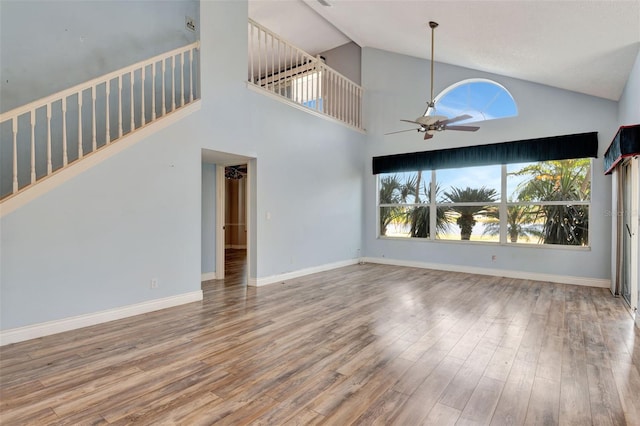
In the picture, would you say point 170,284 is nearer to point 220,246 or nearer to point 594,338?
point 220,246

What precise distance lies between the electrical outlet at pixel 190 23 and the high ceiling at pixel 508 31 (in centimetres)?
136

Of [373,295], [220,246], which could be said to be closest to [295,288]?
[373,295]

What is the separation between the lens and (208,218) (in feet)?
19.2

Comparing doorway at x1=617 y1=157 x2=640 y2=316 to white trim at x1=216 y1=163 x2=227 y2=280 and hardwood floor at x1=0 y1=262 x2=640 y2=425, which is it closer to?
hardwood floor at x1=0 y1=262 x2=640 y2=425

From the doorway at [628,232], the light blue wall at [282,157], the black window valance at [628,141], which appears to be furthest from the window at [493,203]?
the black window valance at [628,141]

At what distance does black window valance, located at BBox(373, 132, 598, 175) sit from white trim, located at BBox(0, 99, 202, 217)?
4.55 m

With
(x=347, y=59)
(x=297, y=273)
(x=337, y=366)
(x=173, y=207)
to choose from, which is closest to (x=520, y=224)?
(x=297, y=273)

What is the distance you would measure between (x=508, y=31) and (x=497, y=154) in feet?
8.91

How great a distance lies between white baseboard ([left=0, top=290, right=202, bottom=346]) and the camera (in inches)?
117

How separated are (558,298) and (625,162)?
2029 millimetres

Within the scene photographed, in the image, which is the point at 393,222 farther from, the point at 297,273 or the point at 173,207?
the point at 173,207

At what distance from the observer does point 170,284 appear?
13.6ft

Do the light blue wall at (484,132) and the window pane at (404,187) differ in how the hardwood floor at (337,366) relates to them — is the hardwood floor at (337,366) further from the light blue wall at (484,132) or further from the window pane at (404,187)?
the window pane at (404,187)

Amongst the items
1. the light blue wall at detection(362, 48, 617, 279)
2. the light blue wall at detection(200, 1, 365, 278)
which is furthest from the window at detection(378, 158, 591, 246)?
the light blue wall at detection(200, 1, 365, 278)
